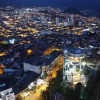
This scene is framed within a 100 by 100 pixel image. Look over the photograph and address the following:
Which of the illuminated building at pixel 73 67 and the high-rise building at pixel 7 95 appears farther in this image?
the illuminated building at pixel 73 67

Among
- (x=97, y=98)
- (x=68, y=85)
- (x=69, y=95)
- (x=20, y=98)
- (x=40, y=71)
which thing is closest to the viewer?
(x=97, y=98)

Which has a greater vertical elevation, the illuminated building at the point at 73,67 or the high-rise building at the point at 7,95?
the illuminated building at the point at 73,67

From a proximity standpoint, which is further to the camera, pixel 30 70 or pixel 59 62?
pixel 59 62

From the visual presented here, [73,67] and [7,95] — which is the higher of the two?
[73,67]

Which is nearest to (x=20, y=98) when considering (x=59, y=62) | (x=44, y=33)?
(x=59, y=62)

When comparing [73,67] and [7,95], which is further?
[73,67]

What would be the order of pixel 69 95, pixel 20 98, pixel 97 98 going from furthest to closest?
1. pixel 20 98
2. pixel 69 95
3. pixel 97 98

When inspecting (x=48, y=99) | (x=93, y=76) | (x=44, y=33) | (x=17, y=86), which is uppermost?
(x=44, y=33)

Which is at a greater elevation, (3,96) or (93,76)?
(93,76)

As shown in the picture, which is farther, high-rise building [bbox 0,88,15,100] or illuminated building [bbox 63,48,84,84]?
illuminated building [bbox 63,48,84,84]

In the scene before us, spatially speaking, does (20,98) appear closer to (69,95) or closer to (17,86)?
(17,86)

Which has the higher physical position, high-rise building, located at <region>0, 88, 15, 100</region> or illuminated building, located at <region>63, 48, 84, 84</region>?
illuminated building, located at <region>63, 48, 84, 84</region>
